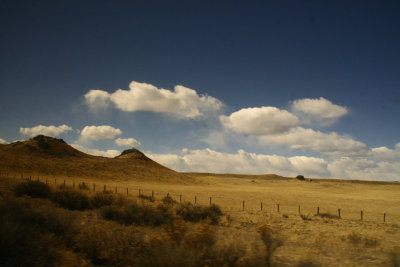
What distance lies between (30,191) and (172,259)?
17.1 metres

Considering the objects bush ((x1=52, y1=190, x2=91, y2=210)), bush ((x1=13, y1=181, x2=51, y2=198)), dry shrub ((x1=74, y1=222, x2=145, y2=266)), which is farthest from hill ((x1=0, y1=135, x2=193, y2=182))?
dry shrub ((x1=74, y1=222, x2=145, y2=266))

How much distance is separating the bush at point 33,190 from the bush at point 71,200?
143 centimetres

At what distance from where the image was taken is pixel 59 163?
2729 inches

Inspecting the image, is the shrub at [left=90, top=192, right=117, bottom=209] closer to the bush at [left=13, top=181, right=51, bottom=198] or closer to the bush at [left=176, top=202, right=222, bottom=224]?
the bush at [left=13, top=181, right=51, bottom=198]

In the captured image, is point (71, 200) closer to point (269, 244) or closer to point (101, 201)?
point (101, 201)

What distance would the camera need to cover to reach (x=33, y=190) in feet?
57.1

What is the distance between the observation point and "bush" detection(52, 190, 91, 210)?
15766 mm

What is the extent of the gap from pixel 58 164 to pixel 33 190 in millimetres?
58407

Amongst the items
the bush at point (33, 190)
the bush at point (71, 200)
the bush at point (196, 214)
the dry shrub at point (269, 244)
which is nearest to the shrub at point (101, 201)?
the bush at point (71, 200)

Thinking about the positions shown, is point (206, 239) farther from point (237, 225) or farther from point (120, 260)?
point (237, 225)

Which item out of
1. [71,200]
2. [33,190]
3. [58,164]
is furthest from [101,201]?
[58,164]

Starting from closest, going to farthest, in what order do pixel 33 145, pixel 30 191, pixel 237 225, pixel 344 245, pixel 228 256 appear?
pixel 228 256, pixel 344 245, pixel 237 225, pixel 30 191, pixel 33 145

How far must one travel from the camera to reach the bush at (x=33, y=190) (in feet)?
56.8

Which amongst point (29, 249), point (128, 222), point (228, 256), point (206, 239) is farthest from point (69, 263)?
point (128, 222)
